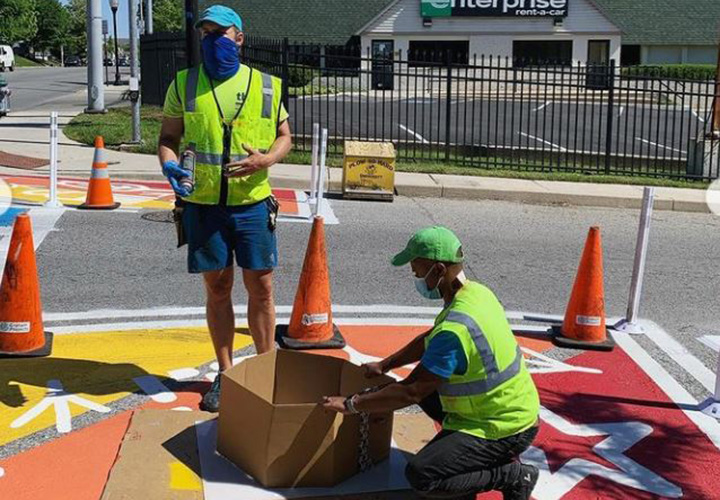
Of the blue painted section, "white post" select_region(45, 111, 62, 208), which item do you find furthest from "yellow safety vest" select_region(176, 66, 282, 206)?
"white post" select_region(45, 111, 62, 208)

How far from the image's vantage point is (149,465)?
3846 mm

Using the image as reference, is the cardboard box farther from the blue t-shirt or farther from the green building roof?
the green building roof

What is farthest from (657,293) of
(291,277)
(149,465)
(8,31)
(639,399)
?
(8,31)

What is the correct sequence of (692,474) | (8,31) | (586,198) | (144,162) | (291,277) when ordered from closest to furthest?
(692,474)
(291,277)
(586,198)
(144,162)
(8,31)

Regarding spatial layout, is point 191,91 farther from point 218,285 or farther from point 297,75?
point 297,75

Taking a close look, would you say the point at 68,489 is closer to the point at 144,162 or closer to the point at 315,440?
the point at 315,440

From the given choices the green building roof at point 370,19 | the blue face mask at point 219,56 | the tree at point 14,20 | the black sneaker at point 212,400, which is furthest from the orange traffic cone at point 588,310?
the tree at point 14,20

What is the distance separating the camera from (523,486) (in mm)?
3582

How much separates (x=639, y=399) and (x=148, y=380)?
287 cm

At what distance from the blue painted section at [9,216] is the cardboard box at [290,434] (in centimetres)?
590

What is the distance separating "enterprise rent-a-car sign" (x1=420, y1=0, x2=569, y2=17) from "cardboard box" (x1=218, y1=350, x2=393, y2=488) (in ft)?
126

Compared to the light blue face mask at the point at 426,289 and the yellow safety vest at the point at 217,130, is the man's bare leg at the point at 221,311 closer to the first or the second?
the yellow safety vest at the point at 217,130

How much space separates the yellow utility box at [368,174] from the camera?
11664mm

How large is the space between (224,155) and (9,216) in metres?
6.04
